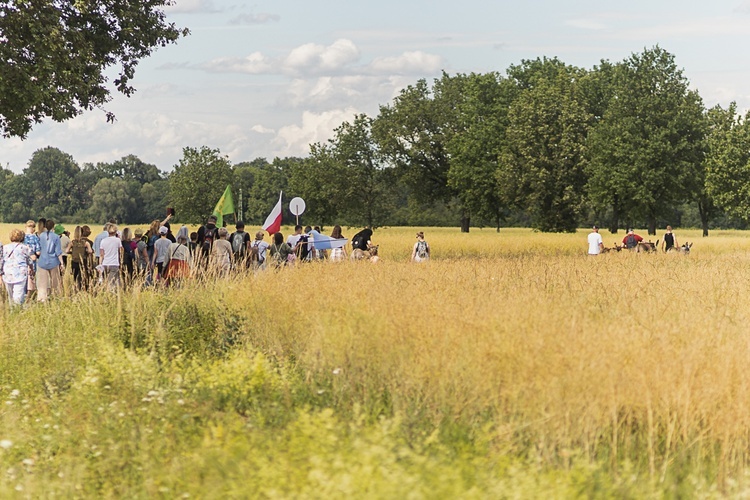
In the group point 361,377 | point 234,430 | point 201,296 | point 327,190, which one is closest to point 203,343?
point 201,296

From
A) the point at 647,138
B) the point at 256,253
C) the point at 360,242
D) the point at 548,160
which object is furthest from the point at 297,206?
the point at 647,138

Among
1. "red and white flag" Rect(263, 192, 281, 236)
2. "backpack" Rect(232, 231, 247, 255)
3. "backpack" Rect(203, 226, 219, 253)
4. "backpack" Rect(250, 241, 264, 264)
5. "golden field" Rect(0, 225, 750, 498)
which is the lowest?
"golden field" Rect(0, 225, 750, 498)

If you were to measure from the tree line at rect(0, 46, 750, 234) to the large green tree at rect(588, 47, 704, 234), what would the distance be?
0.29 feet

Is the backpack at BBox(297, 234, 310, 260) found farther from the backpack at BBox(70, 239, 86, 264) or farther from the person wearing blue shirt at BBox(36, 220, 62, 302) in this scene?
the person wearing blue shirt at BBox(36, 220, 62, 302)

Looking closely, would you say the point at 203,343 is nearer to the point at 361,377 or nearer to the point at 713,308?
the point at 361,377

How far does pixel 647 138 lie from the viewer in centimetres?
6159

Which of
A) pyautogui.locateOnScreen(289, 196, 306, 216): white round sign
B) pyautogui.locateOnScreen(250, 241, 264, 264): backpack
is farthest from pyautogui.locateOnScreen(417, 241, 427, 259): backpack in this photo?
pyautogui.locateOnScreen(250, 241, 264, 264): backpack

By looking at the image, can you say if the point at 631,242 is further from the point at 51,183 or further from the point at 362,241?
the point at 51,183

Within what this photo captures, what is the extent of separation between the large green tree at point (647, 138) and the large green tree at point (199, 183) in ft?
120

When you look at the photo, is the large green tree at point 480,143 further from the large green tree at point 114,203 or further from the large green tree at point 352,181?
the large green tree at point 114,203

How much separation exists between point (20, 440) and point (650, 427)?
5.10 m

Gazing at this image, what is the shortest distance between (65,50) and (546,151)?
134 feet

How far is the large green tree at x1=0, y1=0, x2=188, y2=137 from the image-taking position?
21.8 meters

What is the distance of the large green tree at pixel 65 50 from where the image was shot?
71.5 ft
